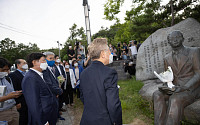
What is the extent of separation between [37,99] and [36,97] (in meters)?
0.04

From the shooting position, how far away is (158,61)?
529 cm

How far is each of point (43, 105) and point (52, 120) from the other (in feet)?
1.44

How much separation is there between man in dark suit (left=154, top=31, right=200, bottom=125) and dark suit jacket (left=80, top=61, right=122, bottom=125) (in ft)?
4.68

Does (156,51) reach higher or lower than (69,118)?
higher

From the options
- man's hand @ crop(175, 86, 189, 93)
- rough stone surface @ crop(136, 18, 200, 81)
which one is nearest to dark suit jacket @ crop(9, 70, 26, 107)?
man's hand @ crop(175, 86, 189, 93)

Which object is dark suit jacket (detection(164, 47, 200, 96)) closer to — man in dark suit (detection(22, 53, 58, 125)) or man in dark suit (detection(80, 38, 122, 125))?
man in dark suit (detection(80, 38, 122, 125))

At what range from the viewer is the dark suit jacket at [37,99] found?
2.06 m

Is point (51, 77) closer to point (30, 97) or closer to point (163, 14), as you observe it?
point (30, 97)

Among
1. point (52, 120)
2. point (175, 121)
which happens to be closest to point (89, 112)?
point (52, 120)

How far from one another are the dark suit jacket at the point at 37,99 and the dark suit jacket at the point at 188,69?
283 centimetres

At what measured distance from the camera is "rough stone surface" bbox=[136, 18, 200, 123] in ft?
14.0

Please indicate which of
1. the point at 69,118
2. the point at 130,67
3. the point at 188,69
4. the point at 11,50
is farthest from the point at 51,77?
the point at 11,50

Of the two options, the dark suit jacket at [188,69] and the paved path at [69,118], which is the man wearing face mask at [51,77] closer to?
the paved path at [69,118]

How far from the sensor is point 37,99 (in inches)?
83.2
